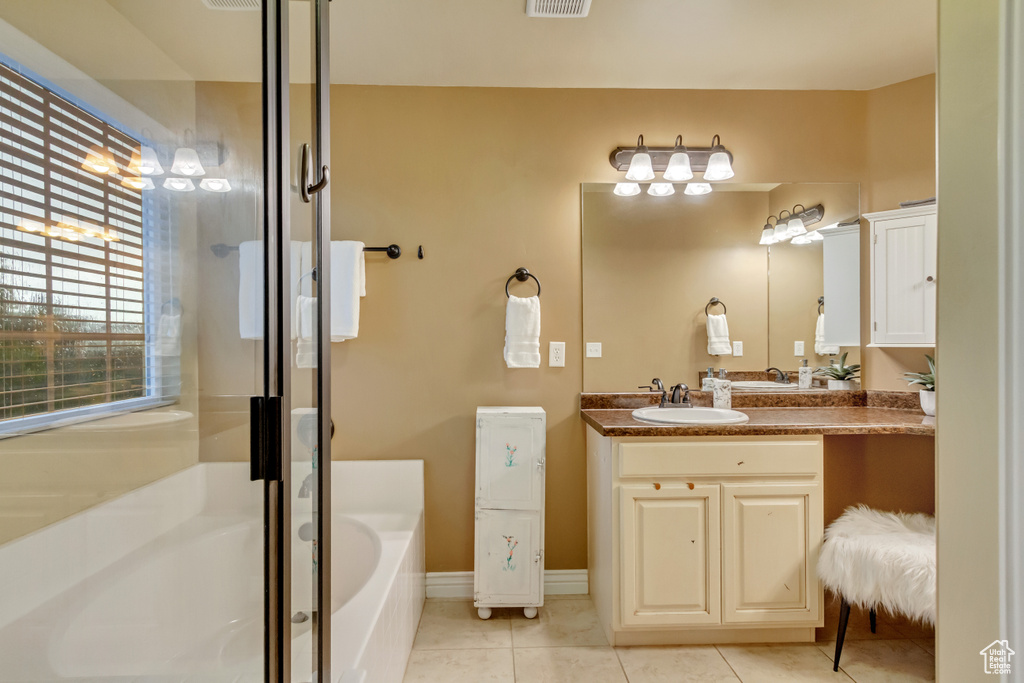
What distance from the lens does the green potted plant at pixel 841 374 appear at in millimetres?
2611

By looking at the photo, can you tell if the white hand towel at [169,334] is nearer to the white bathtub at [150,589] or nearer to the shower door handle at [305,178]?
the white bathtub at [150,589]

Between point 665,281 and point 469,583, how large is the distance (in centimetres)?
180

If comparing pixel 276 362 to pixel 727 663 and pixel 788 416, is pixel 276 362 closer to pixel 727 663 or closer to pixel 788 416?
pixel 727 663

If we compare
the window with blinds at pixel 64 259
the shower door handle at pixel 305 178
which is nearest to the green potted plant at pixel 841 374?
the shower door handle at pixel 305 178

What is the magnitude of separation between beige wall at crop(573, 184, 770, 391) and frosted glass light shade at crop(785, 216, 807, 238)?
0.17 metres

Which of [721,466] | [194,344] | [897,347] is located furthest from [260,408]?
[897,347]

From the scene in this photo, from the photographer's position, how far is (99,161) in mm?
408

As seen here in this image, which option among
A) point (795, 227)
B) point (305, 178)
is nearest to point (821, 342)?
point (795, 227)

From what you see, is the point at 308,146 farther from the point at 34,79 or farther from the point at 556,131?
the point at 556,131

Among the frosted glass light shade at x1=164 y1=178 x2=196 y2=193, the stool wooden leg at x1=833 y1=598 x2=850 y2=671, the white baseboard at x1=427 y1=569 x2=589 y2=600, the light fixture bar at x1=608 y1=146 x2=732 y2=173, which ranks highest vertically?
the light fixture bar at x1=608 y1=146 x2=732 y2=173

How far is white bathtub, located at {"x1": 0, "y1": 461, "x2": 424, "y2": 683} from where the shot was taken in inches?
13.5

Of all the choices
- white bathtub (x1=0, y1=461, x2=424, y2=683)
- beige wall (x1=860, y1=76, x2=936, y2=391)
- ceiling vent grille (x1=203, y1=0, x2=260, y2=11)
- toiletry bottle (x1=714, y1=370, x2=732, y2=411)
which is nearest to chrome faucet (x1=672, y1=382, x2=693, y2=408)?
toiletry bottle (x1=714, y1=370, x2=732, y2=411)

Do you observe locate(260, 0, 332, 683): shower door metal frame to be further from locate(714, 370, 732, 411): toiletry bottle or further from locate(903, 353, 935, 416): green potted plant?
locate(903, 353, 935, 416): green potted plant

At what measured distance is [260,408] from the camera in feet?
2.25
